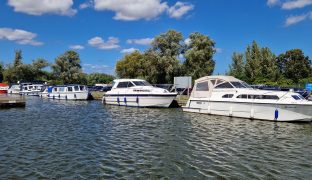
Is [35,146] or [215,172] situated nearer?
[215,172]

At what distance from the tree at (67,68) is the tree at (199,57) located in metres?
45.5

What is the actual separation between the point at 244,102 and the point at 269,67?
4480cm

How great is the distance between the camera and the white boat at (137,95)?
38812 mm

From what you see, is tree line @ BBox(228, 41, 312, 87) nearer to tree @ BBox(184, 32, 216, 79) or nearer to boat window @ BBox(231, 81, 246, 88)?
tree @ BBox(184, 32, 216, 79)

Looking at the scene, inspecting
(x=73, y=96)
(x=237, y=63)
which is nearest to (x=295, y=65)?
(x=237, y=63)

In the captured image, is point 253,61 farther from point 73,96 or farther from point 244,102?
point 244,102

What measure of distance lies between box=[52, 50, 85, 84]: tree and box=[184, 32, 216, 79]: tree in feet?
149

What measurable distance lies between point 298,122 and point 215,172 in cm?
1671

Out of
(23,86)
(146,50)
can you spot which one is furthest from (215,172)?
(23,86)

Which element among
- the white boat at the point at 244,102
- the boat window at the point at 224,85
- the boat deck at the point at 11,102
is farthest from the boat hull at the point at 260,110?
the boat deck at the point at 11,102

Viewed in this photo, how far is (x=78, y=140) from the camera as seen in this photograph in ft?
62.7

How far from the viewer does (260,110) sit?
92.6ft

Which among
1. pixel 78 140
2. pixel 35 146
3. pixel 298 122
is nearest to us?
pixel 35 146

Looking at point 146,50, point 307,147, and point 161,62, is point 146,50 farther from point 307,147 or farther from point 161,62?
point 307,147
